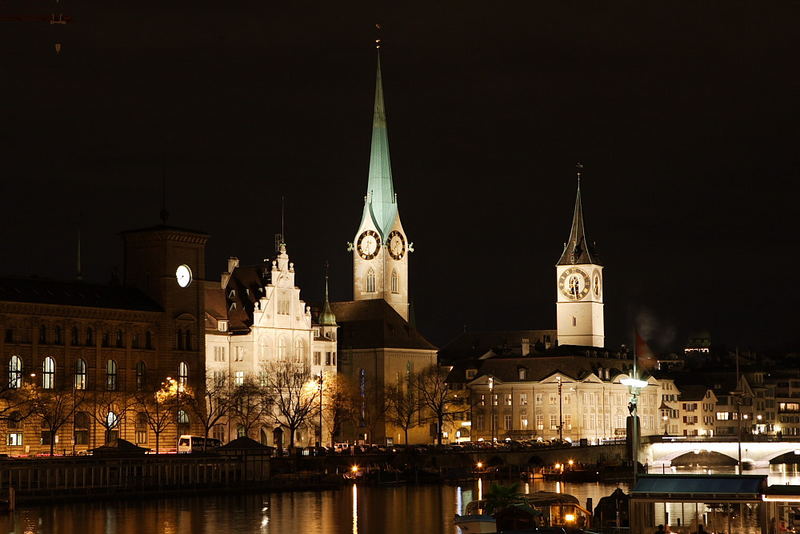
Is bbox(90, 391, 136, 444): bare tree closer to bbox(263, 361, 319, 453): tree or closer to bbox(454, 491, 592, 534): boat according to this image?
bbox(263, 361, 319, 453): tree

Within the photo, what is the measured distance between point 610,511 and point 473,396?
356 feet

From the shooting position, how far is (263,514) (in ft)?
319

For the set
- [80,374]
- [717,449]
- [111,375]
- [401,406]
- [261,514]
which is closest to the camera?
[261,514]

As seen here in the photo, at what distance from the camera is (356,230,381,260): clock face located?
647ft

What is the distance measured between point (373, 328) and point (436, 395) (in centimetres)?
934

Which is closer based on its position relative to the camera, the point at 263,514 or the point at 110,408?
the point at 263,514

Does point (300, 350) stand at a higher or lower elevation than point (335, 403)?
higher

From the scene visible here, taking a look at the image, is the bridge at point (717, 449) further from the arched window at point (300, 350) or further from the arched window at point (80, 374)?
the arched window at point (80, 374)

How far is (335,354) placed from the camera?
159 m

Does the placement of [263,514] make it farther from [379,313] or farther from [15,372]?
[379,313]

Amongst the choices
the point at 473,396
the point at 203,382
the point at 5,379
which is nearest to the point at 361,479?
the point at 203,382

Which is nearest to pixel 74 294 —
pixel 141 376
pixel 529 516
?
pixel 141 376

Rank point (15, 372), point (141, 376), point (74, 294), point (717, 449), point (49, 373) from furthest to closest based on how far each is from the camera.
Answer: point (717, 449)
point (141, 376)
point (74, 294)
point (49, 373)
point (15, 372)

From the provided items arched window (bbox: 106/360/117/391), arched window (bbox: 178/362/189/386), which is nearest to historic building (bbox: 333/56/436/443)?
arched window (bbox: 178/362/189/386)
